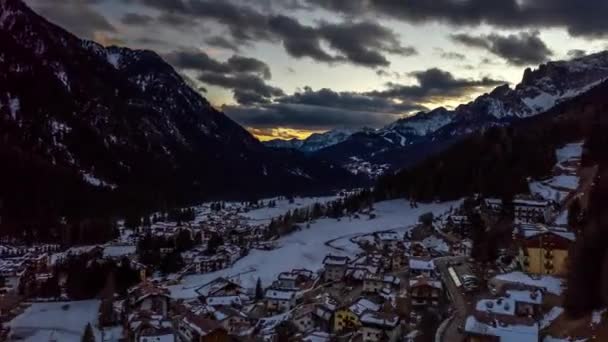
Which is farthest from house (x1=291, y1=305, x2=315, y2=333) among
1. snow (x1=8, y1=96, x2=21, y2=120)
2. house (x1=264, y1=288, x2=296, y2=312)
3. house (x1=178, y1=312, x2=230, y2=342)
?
snow (x1=8, y1=96, x2=21, y2=120)

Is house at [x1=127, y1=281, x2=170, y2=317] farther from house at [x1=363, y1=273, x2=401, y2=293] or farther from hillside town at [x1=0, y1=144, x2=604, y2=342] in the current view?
house at [x1=363, y1=273, x2=401, y2=293]

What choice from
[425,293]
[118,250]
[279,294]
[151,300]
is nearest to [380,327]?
[425,293]

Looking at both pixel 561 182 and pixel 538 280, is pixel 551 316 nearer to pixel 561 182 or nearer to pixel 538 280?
pixel 538 280

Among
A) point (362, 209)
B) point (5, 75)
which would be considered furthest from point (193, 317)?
point (5, 75)

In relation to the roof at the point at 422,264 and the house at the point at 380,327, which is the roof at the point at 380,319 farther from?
the roof at the point at 422,264

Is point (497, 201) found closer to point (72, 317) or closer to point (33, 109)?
point (72, 317)

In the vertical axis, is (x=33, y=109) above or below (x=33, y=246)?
above
